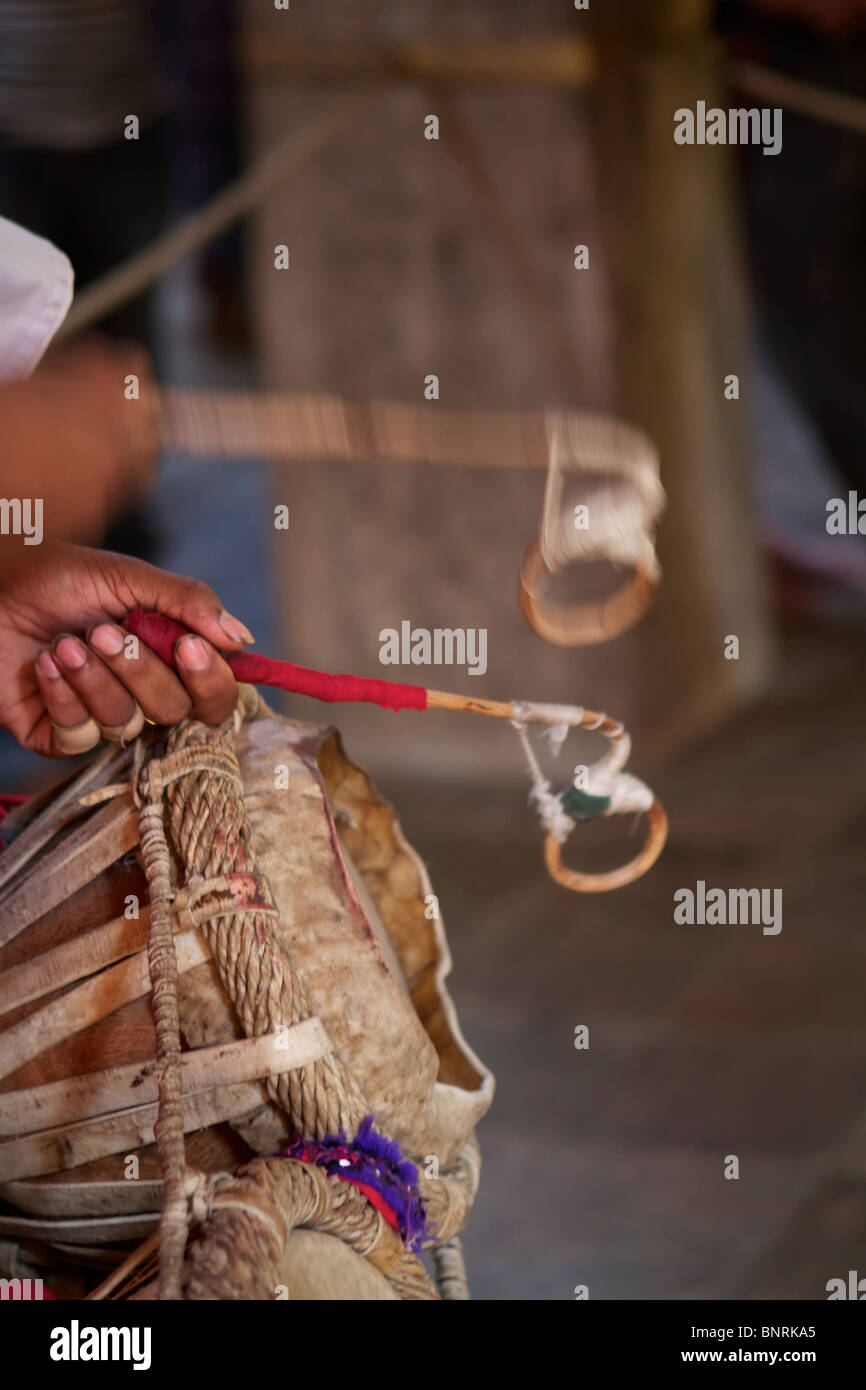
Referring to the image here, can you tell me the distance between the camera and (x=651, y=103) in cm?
294

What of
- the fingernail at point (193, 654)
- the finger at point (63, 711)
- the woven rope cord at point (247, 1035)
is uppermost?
the fingernail at point (193, 654)

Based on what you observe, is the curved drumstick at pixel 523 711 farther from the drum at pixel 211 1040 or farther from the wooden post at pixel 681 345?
the wooden post at pixel 681 345

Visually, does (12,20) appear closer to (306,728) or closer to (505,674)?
(505,674)

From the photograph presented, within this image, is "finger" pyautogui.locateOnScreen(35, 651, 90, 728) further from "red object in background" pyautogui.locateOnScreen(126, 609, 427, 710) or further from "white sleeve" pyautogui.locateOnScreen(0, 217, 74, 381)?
"white sleeve" pyautogui.locateOnScreen(0, 217, 74, 381)

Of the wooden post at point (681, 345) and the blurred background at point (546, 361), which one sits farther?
the wooden post at point (681, 345)

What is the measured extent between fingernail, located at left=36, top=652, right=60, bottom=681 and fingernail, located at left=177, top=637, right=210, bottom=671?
0.07m

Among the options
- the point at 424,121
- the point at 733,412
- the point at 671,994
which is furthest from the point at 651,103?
the point at 671,994

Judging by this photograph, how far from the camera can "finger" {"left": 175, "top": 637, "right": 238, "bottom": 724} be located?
843 millimetres

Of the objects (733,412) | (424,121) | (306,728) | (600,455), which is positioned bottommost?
(306,728)

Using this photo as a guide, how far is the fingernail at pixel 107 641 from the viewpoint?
84 cm

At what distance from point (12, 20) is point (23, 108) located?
0.55 feet

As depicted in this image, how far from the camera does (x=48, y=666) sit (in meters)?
0.85

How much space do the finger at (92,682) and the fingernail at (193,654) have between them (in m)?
0.04

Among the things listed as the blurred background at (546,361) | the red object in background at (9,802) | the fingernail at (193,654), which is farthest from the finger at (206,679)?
the blurred background at (546,361)
